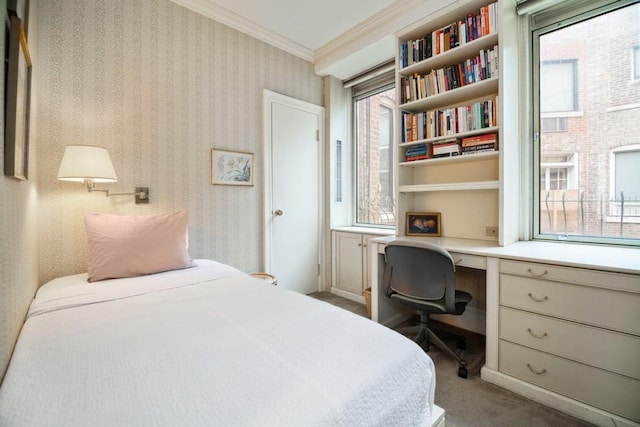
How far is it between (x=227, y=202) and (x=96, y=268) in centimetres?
115

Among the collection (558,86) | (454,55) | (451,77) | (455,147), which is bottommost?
(455,147)

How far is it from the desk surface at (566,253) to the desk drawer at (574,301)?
12 centimetres

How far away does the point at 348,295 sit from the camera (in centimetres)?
317

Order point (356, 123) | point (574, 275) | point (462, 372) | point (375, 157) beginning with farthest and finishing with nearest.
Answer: point (356, 123) → point (375, 157) → point (462, 372) → point (574, 275)

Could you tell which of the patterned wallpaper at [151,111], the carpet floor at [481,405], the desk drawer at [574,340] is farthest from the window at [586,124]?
the patterned wallpaper at [151,111]

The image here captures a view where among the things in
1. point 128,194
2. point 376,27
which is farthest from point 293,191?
point 376,27

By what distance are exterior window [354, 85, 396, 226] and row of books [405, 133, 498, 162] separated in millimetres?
705

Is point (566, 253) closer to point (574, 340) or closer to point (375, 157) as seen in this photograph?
point (574, 340)

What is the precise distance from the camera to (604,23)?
190cm

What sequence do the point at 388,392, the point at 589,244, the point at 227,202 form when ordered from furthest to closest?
the point at 227,202 < the point at 589,244 < the point at 388,392

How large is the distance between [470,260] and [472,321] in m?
0.89

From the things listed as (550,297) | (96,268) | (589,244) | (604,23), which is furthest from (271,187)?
(604,23)

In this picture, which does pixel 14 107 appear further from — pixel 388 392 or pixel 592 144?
pixel 592 144

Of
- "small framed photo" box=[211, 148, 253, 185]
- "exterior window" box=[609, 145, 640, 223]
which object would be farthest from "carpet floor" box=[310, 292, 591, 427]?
"small framed photo" box=[211, 148, 253, 185]
